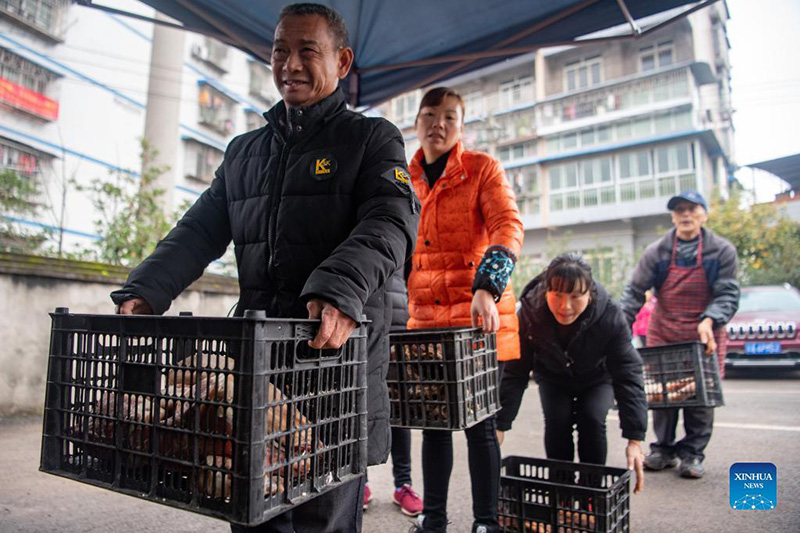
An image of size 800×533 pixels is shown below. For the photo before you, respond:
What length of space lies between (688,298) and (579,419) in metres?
1.72

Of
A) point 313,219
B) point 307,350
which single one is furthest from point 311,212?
point 307,350

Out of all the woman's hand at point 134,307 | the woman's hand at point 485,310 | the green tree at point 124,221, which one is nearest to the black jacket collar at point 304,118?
the woman's hand at point 134,307

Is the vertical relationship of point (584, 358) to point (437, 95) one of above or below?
below

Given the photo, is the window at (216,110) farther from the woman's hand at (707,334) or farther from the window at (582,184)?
the woman's hand at (707,334)

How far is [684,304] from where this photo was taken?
13.3ft

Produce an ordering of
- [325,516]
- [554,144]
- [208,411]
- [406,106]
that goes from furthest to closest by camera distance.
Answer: [406,106], [554,144], [325,516], [208,411]

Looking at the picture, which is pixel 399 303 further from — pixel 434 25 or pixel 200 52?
pixel 200 52

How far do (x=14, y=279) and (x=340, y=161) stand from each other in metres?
4.33

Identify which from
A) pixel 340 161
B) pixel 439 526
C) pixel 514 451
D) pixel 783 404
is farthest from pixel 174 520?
→ pixel 783 404

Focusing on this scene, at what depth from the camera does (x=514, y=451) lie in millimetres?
4430

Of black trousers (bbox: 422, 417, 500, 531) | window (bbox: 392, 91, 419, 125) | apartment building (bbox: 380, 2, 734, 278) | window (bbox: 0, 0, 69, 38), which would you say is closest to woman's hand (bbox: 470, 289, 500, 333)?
black trousers (bbox: 422, 417, 500, 531)

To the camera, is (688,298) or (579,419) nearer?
(579,419)

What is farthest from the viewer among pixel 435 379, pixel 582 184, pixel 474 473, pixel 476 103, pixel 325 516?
pixel 476 103

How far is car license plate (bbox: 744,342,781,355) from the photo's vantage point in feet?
16.3
